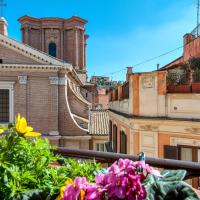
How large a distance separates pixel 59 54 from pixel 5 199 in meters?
35.7

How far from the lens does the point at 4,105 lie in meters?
18.6

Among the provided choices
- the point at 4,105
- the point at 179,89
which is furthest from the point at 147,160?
the point at 4,105

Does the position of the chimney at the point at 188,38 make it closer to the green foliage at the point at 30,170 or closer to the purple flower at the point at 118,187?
the green foliage at the point at 30,170

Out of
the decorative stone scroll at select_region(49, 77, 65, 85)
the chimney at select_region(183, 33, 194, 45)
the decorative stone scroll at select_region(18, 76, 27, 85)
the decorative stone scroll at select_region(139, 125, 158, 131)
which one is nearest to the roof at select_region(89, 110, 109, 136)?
the decorative stone scroll at select_region(49, 77, 65, 85)

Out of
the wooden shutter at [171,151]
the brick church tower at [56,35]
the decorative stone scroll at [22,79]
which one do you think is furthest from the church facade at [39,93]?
the brick church tower at [56,35]

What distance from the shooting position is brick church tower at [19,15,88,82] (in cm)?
3606

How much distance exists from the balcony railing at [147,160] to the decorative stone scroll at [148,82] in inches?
253

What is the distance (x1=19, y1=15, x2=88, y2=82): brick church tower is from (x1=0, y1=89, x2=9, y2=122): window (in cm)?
1808

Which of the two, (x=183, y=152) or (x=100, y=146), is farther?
(x=100, y=146)

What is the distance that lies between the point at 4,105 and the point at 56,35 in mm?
19670

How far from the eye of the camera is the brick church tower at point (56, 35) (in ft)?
118

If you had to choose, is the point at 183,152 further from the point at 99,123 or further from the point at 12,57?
the point at 99,123

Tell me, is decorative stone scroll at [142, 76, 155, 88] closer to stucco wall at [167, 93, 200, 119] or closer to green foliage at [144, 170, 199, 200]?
stucco wall at [167, 93, 200, 119]

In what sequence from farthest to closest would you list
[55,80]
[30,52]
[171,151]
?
[55,80]
[30,52]
[171,151]
